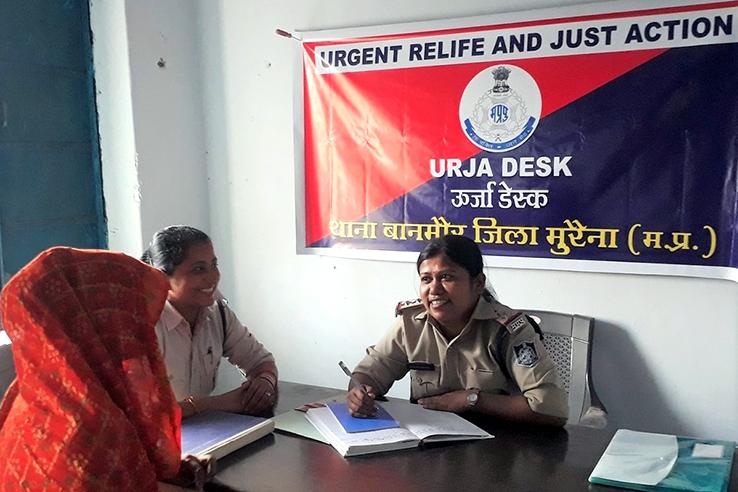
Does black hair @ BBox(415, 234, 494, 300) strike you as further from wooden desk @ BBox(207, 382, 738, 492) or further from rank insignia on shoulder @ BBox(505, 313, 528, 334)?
wooden desk @ BBox(207, 382, 738, 492)

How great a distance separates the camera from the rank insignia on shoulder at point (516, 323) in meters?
1.93

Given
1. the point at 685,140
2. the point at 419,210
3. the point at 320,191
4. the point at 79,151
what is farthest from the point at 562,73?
the point at 79,151

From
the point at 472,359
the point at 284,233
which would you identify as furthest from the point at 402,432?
the point at 284,233

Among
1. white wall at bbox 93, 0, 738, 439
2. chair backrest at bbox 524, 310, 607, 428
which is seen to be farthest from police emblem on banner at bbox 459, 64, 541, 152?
chair backrest at bbox 524, 310, 607, 428

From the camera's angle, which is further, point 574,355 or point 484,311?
point 574,355

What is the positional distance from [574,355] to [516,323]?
83 cm

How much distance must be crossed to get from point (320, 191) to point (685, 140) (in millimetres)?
1533

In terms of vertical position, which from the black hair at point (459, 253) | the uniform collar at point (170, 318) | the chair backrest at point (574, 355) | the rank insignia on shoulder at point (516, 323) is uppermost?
the black hair at point (459, 253)

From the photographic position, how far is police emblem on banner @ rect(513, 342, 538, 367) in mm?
1867

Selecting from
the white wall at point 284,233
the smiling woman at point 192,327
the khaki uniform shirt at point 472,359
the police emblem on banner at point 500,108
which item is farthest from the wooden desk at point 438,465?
the police emblem on banner at point 500,108

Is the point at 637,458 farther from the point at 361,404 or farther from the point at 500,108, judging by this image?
the point at 500,108

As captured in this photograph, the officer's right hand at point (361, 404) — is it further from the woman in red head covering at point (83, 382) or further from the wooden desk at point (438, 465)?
the woman in red head covering at point (83, 382)

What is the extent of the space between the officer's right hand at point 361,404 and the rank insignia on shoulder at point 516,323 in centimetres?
43

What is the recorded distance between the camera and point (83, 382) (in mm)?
1179
